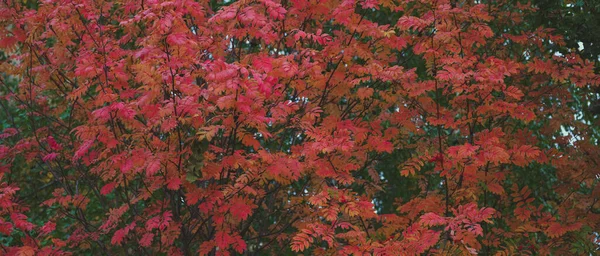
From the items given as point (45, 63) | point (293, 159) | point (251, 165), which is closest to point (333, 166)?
point (293, 159)

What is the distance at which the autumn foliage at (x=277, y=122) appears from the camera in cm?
551

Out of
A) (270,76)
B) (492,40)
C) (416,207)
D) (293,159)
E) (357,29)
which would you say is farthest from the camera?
(492,40)

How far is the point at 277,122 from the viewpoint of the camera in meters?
6.40

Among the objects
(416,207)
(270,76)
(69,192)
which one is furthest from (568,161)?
(69,192)

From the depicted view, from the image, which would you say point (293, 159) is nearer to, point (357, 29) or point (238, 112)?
point (238, 112)

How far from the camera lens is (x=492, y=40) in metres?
7.99

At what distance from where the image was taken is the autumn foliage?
5.51 m

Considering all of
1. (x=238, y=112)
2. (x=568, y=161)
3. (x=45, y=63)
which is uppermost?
(x=238, y=112)

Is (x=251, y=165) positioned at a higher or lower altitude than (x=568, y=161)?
higher

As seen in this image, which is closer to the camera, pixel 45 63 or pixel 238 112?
pixel 238 112

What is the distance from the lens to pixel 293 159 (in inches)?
229

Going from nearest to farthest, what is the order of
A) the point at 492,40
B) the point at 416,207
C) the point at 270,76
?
the point at 270,76, the point at 416,207, the point at 492,40

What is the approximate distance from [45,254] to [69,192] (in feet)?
3.25

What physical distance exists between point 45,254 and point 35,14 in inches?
80.2
